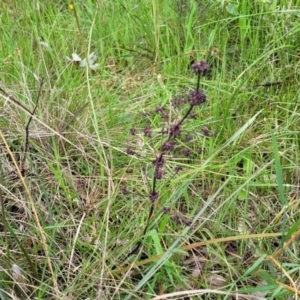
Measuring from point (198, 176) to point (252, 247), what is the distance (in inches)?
10.7

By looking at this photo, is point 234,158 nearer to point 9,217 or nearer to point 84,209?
point 84,209

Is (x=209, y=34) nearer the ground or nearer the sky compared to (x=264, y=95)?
nearer the sky

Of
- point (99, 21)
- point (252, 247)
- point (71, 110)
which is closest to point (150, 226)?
point (252, 247)

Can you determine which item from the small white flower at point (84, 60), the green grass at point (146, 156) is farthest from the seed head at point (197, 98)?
the small white flower at point (84, 60)

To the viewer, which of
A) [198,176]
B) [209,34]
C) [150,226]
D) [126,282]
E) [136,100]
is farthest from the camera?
[209,34]

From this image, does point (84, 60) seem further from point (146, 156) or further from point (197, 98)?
point (197, 98)

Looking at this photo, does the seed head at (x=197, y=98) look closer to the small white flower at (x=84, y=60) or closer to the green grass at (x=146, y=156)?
the green grass at (x=146, y=156)

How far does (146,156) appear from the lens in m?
1.59

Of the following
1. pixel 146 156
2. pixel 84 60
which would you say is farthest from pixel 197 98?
pixel 84 60

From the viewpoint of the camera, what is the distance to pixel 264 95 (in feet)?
5.96

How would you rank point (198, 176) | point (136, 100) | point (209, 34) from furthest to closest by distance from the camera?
point (209, 34)
point (136, 100)
point (198, 176)

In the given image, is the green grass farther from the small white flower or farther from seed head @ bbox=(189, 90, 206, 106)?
seed head @ bbox=(189, 90, 206, 106)

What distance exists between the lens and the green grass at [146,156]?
4.15 feet

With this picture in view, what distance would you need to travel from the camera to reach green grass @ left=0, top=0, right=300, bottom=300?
1265 mm
